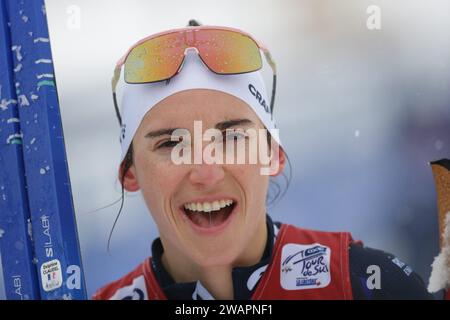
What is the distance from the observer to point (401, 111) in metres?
1.99

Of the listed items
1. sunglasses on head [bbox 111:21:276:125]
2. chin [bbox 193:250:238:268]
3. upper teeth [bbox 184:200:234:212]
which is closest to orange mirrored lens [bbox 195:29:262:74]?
sunglasses on head [bbox 111:21:276:125]

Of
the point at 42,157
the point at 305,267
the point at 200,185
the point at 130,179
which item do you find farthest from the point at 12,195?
the point at 305,267

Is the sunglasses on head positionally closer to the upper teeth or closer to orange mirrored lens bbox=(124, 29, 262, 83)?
orange mirrored lens bbox=(124, 29, 262, 83)

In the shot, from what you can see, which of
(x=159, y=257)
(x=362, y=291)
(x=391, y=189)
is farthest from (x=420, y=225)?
(x=159, y=257)

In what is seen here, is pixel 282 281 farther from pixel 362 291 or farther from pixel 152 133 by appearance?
pixel 152 133

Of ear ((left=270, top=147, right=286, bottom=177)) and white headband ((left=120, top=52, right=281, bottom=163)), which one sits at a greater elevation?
white headband ((left=120, top=52, right=281, bottom=163))

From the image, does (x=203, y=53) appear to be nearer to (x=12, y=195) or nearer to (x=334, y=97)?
(x=334, y=97)

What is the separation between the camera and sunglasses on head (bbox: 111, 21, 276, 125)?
1.98m

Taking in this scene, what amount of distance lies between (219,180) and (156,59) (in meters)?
0.44

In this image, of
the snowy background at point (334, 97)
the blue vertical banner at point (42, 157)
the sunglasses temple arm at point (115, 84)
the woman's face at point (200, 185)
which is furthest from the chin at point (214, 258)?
the sunglasses temple arm at point (115, 84)

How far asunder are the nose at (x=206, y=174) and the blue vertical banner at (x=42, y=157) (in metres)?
0.41

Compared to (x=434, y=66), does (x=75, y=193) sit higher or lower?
lower

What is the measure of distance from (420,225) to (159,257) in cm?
89

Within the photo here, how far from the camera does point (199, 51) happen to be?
6.50ft
